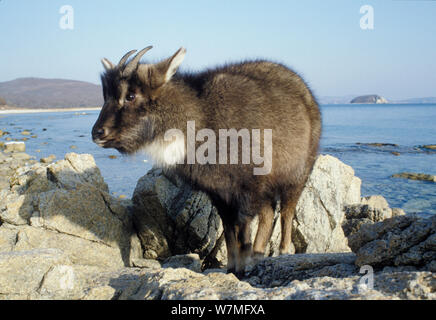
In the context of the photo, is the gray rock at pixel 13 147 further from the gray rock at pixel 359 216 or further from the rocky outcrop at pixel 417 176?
the rocky outcrop at pixel 417 176

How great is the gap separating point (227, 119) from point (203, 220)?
2613 mm

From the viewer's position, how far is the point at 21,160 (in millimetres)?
18984

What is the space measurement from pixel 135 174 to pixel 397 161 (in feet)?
50.0

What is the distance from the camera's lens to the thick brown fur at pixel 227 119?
448 cm

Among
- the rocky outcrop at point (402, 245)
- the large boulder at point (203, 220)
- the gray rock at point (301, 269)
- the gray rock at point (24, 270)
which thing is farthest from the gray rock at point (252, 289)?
the large boulder at point (203, 220)

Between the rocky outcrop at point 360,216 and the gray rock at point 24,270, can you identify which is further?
the rocky outcrop at point 360,216

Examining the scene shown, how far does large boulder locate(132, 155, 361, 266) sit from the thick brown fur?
1.44 m

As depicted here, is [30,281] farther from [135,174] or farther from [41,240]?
[135,174]

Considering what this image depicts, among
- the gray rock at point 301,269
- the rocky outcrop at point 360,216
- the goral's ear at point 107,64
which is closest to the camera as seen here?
the gray rock at point 301,269

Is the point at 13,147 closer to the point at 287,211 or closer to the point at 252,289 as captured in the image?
the point at 287,211

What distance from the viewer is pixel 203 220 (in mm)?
6535

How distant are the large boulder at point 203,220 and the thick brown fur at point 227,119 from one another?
1.44 metres

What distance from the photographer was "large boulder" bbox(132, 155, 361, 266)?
6551mm
